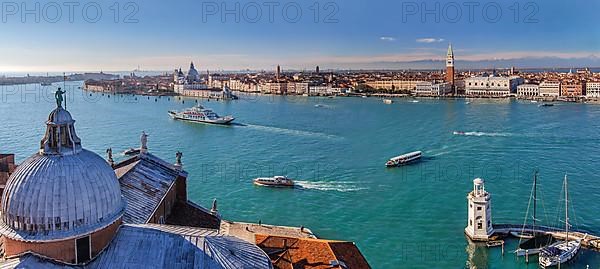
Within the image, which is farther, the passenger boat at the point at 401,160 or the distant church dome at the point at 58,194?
the passenger boat at the point at 401,160

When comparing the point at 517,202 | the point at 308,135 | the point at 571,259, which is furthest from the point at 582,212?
the point at 308,135

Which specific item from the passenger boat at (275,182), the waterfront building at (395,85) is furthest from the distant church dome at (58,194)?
the waterfront building at (395,85)

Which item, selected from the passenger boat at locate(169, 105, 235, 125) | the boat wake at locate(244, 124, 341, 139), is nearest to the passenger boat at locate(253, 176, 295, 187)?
the boat wake at locate(244, 124, 341, 139)

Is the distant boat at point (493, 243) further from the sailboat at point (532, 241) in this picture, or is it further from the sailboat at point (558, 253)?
the sailboat at point (558, 253)

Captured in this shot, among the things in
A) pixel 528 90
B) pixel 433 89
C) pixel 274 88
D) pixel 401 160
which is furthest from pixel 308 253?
pixel 274 88

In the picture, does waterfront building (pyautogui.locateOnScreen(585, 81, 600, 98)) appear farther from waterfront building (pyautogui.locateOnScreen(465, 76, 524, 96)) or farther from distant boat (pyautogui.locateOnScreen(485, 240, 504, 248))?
distant boat (pyautogui.locateOnScreen(485, 240, 504, 248))

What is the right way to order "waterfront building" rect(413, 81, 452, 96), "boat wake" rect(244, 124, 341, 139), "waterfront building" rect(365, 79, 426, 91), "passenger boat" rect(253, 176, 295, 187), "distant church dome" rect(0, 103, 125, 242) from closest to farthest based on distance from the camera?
1. "distant church dome" rect(0, 103, 125, 242)
2. "passenger boat" rect(253, 176, 295, 187)
3. "boat wake" rect(244, 124, 341, 139)
4. "waterfront building" rect(413, 81, 452, 96)
5. "waterfront building" rect(365, 79, 426, 91)

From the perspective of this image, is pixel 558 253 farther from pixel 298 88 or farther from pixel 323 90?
pixel 298 88
